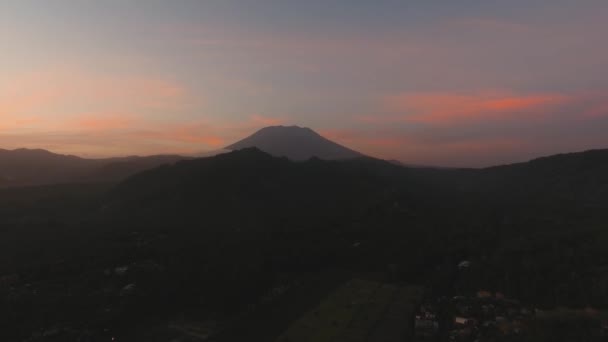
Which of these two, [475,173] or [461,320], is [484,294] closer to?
[461,320]

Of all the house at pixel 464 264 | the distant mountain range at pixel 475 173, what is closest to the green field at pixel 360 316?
the house at pixel 464 264

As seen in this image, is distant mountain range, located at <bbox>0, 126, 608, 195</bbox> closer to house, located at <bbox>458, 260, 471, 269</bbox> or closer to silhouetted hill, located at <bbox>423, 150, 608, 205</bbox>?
silhouetted hill, located at <bbox>423, 150, 608, 205</bbox>

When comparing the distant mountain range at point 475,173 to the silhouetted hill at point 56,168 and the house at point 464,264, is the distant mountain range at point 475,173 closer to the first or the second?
the silhouetted hill at point 56,168

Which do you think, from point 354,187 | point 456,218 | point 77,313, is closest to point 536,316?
point 77,313

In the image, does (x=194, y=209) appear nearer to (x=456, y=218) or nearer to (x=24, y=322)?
(x=24, y=322)

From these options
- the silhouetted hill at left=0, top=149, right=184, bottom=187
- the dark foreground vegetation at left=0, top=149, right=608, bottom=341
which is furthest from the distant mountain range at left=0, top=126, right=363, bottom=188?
the dark foreground vegetation at left=0, top=149, right=608, bottom=341
